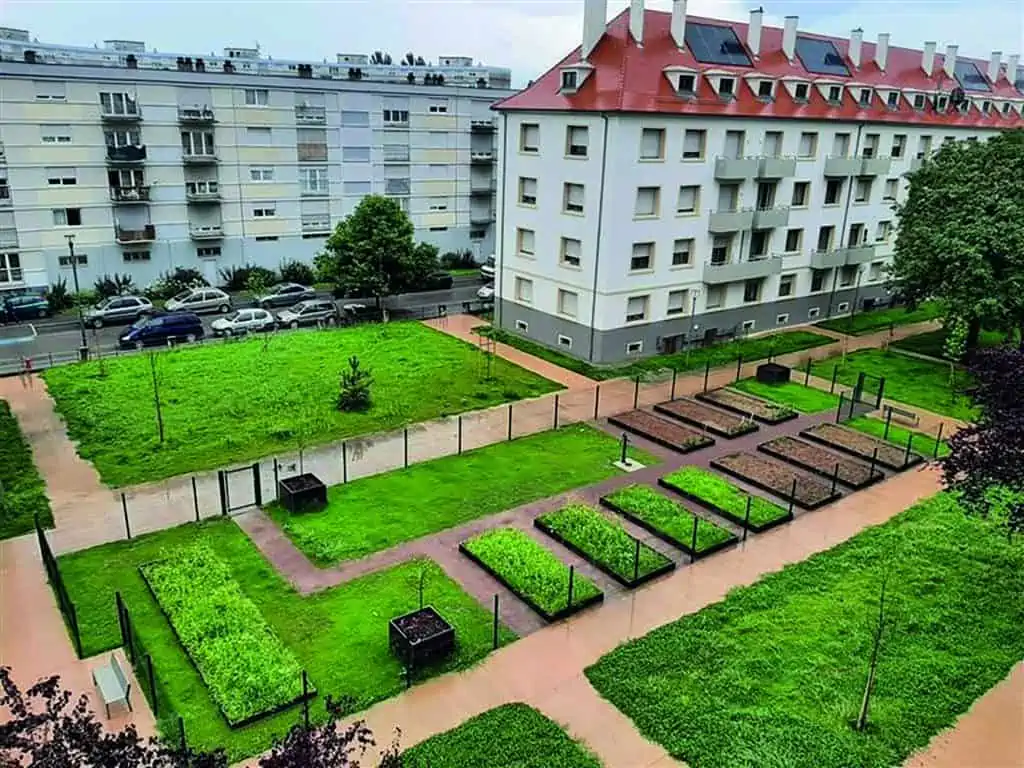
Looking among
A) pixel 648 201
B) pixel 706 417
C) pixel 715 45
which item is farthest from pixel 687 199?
pixel 706 417

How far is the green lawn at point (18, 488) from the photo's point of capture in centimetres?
1927

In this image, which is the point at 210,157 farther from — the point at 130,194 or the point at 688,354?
the point at 688,354

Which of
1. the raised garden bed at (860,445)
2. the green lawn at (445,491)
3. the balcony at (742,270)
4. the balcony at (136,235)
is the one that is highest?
the balcony at (742,270)

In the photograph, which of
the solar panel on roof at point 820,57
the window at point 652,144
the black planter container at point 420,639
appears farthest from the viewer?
the solar panel on roof at point 820,57

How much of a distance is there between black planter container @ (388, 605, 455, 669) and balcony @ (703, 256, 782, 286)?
80.3 feet

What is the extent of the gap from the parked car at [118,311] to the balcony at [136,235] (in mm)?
5688

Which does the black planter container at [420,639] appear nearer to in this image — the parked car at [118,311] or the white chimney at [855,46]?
the parked car at [118,311]

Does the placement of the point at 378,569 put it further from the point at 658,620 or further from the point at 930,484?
the point at 930,484

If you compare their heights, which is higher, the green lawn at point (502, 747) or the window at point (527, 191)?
the window at point (527, 191)

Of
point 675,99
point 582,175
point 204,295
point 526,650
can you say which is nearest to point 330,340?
point 204,295

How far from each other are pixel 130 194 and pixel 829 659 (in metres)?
43.7

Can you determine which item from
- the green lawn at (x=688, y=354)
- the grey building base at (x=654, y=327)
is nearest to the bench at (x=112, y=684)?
the green lawn at (x=688, y=354)

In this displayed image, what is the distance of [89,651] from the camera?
14586 millimetres

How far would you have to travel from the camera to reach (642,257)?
32.9 metres
